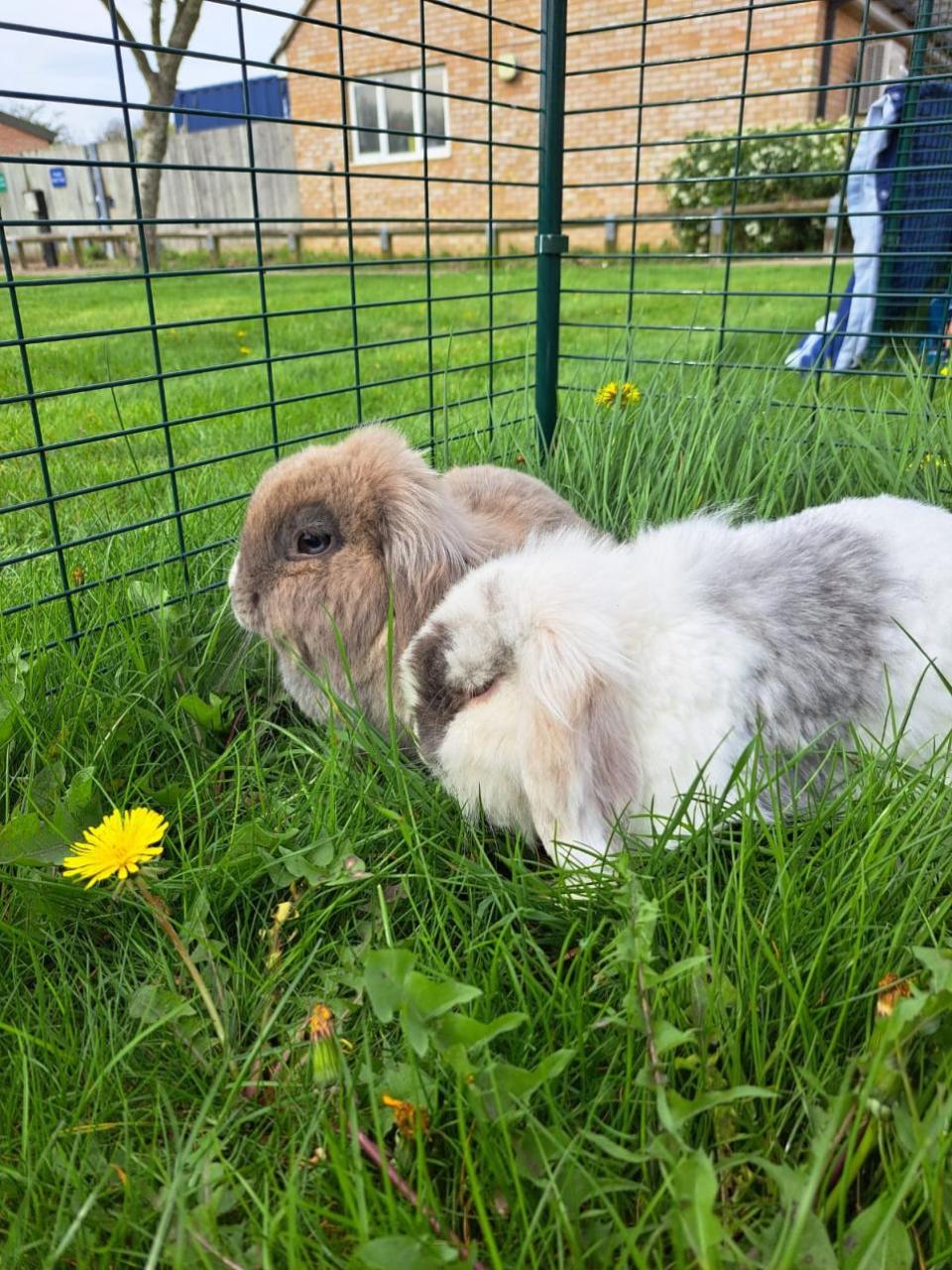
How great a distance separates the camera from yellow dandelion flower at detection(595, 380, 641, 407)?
3.04 metres

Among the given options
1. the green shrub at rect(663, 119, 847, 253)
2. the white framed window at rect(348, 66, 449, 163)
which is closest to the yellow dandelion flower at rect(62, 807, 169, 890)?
the green shrub at rect(663, 119, 847, 253)

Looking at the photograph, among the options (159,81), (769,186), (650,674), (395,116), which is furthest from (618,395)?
(395,116)

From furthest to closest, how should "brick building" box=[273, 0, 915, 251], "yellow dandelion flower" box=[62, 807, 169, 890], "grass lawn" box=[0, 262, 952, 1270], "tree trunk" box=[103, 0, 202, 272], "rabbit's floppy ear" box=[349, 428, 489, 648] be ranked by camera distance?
"brick building" box=[273, 0, 915, 251] → "tree trunk" box=[103, 0, 202, 272] → "rabbit's floppy ear" box=[349, 428, 489, 648] → "yellow dandelion flower" box=[62, 807, 169, 890] → "grass lawn" box=[0, 262, 952, 1270]

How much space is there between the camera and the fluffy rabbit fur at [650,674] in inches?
55.1

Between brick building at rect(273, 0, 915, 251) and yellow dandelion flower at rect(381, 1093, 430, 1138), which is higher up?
brick building at rect(273, 0, 915, 251)

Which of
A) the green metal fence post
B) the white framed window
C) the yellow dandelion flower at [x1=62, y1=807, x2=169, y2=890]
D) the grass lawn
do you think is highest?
the white framed window

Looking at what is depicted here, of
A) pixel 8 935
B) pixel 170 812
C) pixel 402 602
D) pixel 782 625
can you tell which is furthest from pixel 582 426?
pixel 8 935

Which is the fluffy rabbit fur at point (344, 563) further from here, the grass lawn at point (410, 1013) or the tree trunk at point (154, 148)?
the tree trunk at point (154, 148)

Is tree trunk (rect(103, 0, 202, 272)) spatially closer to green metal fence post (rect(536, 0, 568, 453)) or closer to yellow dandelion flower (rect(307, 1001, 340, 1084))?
green metal fence post (rect(536, 0, 568, 453))

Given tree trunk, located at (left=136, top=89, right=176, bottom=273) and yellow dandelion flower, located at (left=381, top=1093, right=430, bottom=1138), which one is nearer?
yellow dandelion flower, located at (left=381, top=1093, right=430, bottom=1138)

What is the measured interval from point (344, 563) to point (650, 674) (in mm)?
723

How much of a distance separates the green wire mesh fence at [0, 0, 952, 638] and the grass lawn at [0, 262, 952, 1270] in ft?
1.80

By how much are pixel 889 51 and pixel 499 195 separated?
20.9 feet

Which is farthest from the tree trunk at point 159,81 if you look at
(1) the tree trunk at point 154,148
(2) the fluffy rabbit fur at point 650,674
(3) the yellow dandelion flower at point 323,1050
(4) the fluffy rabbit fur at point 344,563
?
(3) the yellow dandelion flower at point 323,1050
